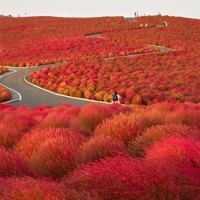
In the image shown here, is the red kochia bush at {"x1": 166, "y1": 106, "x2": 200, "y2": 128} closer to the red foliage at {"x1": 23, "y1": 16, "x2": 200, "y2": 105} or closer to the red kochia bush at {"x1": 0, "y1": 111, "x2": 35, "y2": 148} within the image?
the red kochia bush at {"x1": 0, "y1": 111, "x2": 35, "y2": 148}

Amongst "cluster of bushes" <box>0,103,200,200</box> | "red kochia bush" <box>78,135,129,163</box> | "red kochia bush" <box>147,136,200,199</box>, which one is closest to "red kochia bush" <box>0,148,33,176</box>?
"cluster of bushes" <box>0,103,200,200</box>

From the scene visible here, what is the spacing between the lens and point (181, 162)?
6.14 meters

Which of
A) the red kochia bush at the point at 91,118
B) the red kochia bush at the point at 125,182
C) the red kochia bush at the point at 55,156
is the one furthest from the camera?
the red kochia bush at the point at 91,118

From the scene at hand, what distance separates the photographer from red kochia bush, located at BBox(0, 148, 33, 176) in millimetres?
6301

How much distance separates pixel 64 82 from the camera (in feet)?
126

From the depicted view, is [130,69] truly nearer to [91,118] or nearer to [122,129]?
[91,118]

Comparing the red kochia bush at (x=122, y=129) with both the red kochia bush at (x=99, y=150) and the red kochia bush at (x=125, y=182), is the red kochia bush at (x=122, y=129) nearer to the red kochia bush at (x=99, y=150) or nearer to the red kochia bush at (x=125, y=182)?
the red kochia bush at (x=99, y=150)

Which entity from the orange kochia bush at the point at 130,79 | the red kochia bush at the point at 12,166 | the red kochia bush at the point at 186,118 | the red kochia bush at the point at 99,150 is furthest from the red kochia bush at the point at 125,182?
the orange kochia bush at the point at 130,79

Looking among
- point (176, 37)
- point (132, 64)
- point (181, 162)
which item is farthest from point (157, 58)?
point (181, 162)

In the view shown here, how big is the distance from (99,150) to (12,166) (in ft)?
4.82

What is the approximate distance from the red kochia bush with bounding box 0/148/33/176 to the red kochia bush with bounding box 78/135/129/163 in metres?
0.90

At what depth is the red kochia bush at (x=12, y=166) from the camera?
20.7ft

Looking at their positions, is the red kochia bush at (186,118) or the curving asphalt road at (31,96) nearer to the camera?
the red kochia bush at (186,118)

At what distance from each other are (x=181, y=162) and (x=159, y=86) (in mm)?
30114
